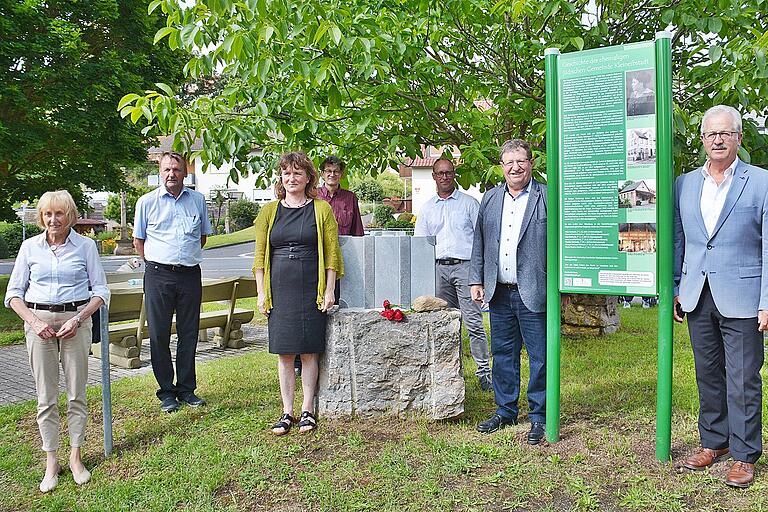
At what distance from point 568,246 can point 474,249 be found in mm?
717

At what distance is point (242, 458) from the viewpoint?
173 inches

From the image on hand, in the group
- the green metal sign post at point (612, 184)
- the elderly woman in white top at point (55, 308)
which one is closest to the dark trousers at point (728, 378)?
the green metal sign post at point (612, 184)

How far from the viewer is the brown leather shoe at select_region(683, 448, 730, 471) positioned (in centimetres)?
401

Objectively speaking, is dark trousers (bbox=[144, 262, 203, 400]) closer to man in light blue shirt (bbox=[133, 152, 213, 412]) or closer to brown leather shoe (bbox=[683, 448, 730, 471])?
man in light blue shirt (bbox=[133, 152, 213, 412])

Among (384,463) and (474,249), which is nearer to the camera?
(384,463)

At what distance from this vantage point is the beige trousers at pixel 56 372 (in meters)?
4.05

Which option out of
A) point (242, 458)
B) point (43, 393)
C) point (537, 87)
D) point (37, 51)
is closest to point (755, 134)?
point (537, 87)

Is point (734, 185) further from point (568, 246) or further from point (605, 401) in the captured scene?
point (605, 401)

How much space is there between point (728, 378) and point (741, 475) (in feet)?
1.79

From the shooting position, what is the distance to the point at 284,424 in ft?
16.0

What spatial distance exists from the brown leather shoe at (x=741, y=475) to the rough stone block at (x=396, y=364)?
1.83 metres

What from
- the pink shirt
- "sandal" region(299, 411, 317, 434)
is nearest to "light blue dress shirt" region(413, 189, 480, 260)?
the pink shirt

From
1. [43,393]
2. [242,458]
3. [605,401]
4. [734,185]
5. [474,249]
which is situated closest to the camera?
[734,185]

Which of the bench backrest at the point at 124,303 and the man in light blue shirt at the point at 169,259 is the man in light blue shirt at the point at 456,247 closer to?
the man in light blue shirt at the point at 169,259
